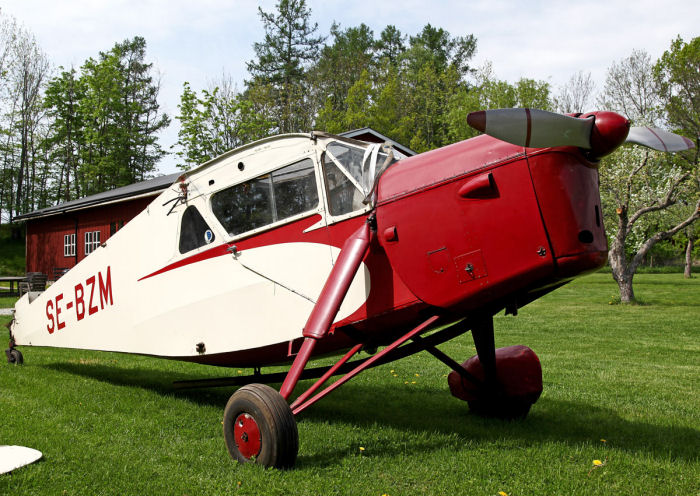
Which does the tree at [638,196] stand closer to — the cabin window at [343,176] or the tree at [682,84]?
the tree at [682,84]

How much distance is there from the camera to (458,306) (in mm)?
4445

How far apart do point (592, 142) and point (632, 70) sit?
37.9 metres

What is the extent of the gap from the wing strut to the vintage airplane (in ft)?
0.04

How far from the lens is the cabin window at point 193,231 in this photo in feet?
20.0

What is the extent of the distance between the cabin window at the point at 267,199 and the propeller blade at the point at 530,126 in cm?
200

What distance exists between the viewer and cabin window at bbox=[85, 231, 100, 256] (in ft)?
96.7

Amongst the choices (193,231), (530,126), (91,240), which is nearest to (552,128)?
(530,126)

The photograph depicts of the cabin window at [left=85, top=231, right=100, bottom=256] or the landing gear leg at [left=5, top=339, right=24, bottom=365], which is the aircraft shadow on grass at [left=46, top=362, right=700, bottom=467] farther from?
the cabin window at [left=85, top=231, right=100, bottom=256]

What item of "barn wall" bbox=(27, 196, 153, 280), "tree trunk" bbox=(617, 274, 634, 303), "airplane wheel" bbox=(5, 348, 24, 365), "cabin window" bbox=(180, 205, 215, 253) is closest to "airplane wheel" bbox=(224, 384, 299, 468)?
"cabin window" bbox=(180, 205, 215, 253)

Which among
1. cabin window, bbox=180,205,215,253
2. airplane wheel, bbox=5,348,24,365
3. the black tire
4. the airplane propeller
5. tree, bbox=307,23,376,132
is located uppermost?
tree, bbox=307,23,376,132

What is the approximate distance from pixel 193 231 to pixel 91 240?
26.5 m

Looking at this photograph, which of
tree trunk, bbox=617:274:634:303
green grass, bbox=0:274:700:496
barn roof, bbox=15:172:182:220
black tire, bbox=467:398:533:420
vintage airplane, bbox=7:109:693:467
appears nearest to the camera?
vintage airplane, bbox=7:109:693:467

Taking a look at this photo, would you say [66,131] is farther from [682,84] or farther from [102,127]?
[682,84]

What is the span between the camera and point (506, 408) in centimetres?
600
